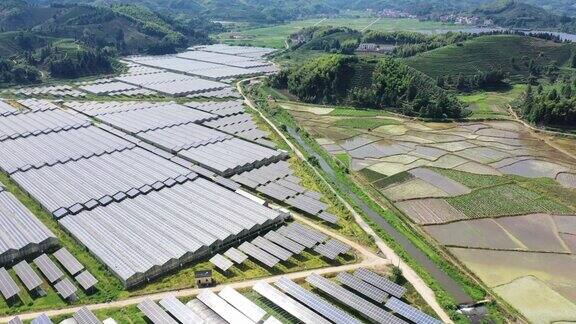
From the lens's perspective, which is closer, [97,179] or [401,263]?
[401,263]

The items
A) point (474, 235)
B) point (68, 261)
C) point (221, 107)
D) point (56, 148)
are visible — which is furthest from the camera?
point (221, 107)

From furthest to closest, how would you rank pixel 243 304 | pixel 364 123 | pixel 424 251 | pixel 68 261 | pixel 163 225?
pixel 364 123, pixel 163 225, pixel 424 251, pixel 68 261, pixel 243 304

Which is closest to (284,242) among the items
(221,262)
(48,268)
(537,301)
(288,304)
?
(221,262)

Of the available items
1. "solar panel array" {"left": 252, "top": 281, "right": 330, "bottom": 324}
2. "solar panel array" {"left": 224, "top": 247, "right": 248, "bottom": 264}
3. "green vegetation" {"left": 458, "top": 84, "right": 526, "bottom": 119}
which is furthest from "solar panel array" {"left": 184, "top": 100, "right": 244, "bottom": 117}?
"solar panel array" {"left": 252, "top": 281, "right": 330, "bottom": 324}

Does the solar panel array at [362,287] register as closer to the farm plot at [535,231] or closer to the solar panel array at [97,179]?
the farm plot at [535,231]

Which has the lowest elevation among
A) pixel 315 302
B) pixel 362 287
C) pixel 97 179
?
pixel 315 302

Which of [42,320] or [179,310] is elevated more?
[42,320]

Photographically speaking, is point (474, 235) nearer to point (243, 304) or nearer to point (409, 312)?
point (409, 312)

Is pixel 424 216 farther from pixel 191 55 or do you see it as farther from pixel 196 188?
pixel 191 55
